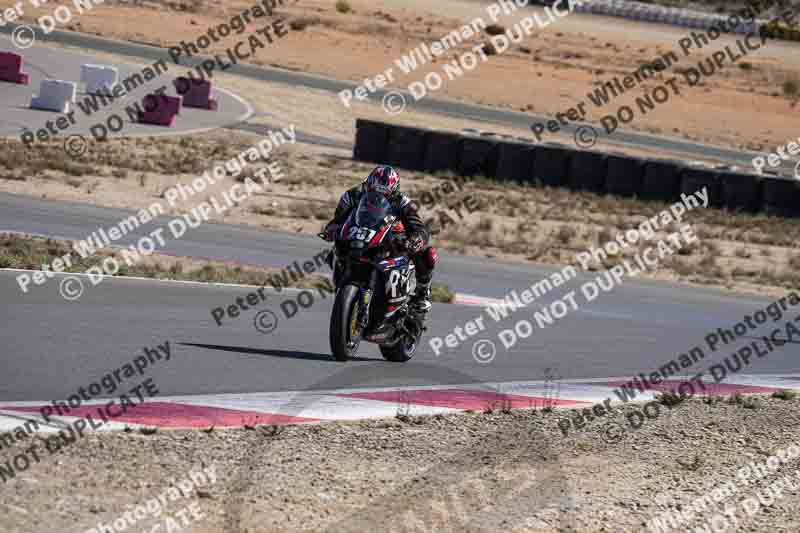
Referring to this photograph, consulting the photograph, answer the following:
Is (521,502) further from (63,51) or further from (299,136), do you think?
(63,51)

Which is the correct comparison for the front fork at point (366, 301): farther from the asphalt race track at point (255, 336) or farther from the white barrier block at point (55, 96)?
the white barrier block at point (55, 96)

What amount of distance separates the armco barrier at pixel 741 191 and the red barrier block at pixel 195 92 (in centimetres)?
1429

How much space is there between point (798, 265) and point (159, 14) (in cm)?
3998

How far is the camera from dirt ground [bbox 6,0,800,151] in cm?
5209

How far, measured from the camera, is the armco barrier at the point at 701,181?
31.0 m

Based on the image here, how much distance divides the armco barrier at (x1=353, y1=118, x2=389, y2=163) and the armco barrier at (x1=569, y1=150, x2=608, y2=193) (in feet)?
→ 14.9

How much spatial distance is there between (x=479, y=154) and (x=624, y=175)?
3.47 meters

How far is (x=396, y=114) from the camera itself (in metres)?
43.6

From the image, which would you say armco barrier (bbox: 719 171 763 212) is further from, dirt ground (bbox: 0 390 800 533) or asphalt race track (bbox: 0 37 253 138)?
dirt ground (bbox: 0 390 800 533)

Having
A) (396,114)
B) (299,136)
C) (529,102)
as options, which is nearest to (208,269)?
(299,136)

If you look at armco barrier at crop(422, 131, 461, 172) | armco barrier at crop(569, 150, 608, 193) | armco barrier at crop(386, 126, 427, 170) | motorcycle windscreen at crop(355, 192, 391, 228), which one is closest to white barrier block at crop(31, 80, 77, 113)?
armco barrier at crop(386, 126, 427, 170)

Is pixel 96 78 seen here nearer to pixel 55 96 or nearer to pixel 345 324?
pixel 55 96

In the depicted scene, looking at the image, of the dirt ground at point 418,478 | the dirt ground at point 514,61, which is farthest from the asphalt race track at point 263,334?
the dirt ground at point 514,61

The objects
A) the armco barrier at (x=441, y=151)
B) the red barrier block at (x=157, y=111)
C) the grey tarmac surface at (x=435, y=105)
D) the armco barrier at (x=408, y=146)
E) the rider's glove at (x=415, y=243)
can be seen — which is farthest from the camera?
the grey tarmac surface at (x=435, y=105)
